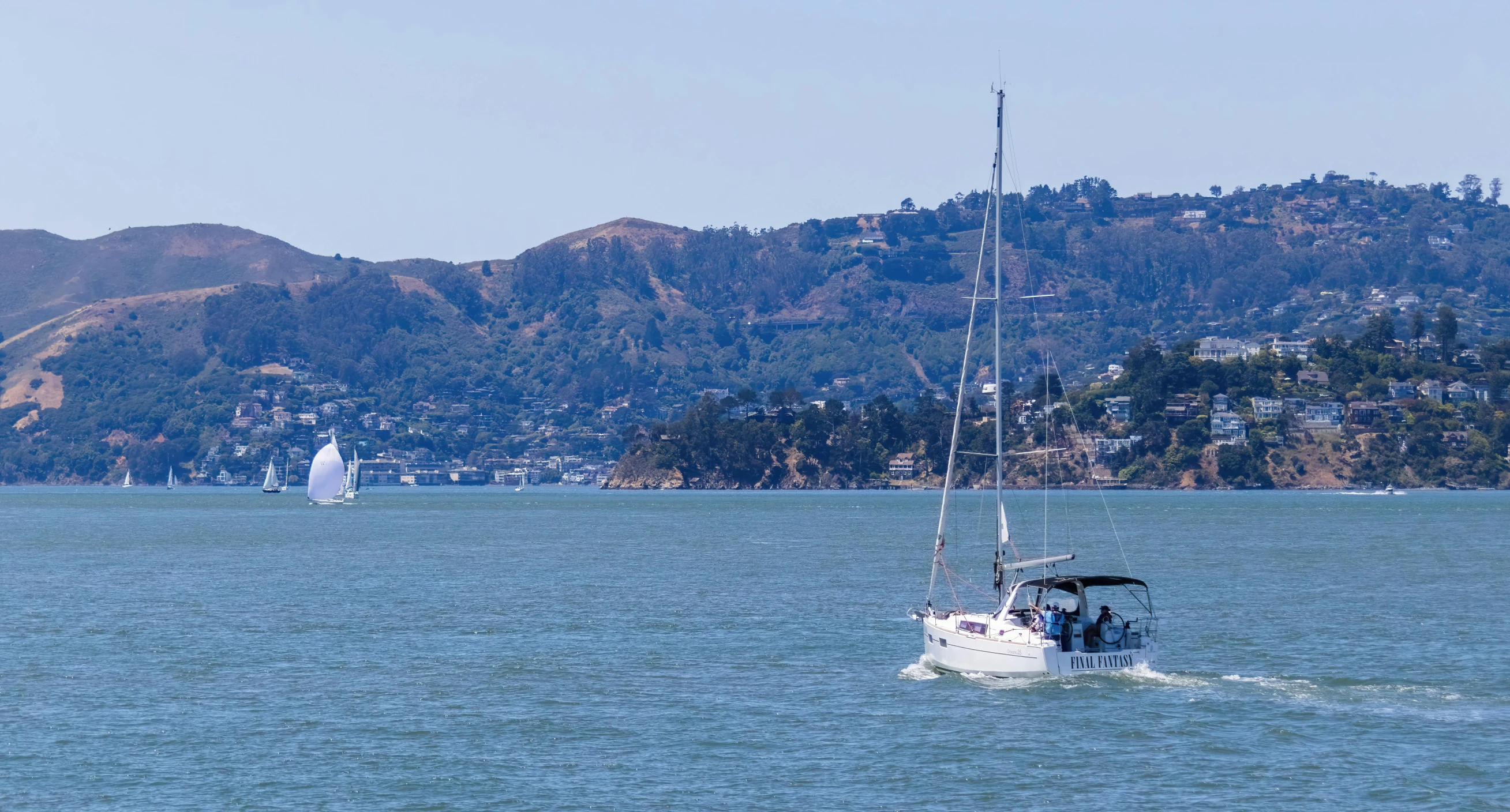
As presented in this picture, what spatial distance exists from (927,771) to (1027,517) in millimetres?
150787

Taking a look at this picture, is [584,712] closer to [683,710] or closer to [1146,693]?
[683,710]

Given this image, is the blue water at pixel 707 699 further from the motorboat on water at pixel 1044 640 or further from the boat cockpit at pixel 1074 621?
the boat cockpit at pixel 1074 621

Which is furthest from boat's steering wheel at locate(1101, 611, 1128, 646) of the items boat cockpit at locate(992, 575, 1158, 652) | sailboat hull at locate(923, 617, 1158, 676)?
sailboat hull at locate(923, 617, 1158, 676)

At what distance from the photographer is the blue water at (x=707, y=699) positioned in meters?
34.7

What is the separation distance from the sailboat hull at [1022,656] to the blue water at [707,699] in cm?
50

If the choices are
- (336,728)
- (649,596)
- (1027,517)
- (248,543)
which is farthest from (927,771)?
(1027,517)

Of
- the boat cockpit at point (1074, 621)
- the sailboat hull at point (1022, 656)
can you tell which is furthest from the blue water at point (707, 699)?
the boat cockpit at point (1074, 621)

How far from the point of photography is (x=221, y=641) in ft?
191

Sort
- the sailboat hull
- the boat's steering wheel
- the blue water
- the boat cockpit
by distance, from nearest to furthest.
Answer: the blue water, the sailboat hull, the boat cockpit, the boat's steering wheel

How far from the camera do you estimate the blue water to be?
3472 centimetres

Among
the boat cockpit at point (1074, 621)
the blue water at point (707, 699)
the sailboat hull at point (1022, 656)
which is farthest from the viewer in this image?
the boat cockpit at point (1074, 621)

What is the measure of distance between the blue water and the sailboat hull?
0.50 m

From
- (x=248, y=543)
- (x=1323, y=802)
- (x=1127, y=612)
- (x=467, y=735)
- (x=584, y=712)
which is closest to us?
(x=1323, y=802)

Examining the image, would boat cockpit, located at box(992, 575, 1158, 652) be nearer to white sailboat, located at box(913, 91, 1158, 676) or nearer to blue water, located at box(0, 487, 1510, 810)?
white sailboat, located at box(913, 91, 1158, 676)
